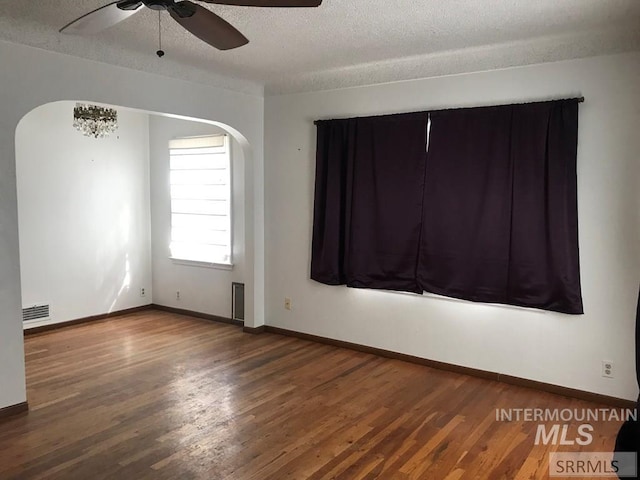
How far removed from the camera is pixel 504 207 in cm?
406

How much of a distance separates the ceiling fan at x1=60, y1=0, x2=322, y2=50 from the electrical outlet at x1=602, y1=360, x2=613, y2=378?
3.20m

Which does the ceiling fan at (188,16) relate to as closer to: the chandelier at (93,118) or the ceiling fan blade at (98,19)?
the ceiling fan blade at (98,19)

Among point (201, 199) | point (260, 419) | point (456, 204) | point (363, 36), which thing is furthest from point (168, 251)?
point (363, 36)

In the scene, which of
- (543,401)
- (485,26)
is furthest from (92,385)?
(485,26)

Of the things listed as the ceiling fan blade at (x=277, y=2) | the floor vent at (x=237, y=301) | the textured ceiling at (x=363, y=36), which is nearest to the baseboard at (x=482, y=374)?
the floor vent at (x=237, y=301)

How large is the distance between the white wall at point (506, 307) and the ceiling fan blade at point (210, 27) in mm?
2204

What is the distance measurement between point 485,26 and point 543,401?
2.68m

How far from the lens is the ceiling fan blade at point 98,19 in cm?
241

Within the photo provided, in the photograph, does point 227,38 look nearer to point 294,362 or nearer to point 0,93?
point 0,93

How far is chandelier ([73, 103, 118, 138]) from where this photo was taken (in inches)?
194

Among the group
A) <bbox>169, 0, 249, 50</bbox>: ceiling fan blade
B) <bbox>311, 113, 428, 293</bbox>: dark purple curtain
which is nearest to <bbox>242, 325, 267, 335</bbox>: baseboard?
<bbox>311, 113, 428, 293</bbox>: dark purple curtain

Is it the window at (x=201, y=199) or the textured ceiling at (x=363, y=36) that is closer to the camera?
the textured ceiling at (x=363, y=36)

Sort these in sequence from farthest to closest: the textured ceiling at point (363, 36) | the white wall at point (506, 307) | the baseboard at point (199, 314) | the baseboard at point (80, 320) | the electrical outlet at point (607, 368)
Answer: the baseboard at point (199, 314) < the baseboard at point (80, 320) < the electrical outlet at point (607, 368) < the white wall at point (506, 307) < the textured ceiling at point (363, 36)

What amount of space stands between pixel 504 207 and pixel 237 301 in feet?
10.4
